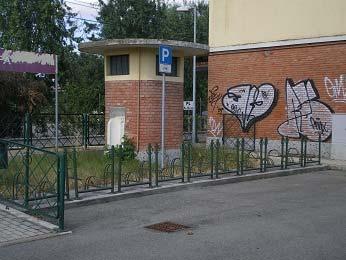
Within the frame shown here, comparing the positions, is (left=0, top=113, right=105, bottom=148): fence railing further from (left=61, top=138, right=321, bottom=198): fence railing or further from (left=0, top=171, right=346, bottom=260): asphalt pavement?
(left=0, top=171, right=346, bottom=260): asphalt pavement

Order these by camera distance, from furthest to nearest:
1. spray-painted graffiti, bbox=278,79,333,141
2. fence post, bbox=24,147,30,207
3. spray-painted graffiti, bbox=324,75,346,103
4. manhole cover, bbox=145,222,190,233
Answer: spray-painted graffiti, bbox=278,79,333,141 < spray-painted graffiti, bbox=324,75,346,103 < fence post, bbox=24,147,30,207 < manhole cover, bbox=145,222,190,233

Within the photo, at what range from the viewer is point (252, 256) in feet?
20.8

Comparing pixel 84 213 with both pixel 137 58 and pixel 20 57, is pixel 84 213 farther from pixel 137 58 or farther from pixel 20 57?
pixel 137 58

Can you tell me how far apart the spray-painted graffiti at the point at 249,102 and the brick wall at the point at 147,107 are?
20.5 feet

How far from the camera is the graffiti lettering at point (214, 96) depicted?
2152cm

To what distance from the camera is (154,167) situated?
12.6 meters

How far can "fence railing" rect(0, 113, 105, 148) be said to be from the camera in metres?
18.5

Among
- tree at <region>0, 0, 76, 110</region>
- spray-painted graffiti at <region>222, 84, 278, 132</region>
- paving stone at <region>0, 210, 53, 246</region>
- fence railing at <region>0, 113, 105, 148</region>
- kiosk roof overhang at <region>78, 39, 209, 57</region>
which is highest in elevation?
tree at <region>0, 0, 76, 110</region>

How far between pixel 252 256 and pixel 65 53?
29.8m

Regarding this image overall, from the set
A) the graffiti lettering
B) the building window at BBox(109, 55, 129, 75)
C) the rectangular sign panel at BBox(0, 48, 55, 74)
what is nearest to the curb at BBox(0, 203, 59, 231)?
the rectangular sign panel at BBox(0, 48, 55, 74)

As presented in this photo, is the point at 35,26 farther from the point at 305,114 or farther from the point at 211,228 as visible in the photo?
the point at 211,228

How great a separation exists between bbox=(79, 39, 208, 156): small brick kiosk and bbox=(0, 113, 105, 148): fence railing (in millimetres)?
4033

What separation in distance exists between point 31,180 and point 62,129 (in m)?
10.5

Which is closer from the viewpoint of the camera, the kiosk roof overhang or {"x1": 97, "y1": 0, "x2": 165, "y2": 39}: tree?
the kiosk roof overhang
